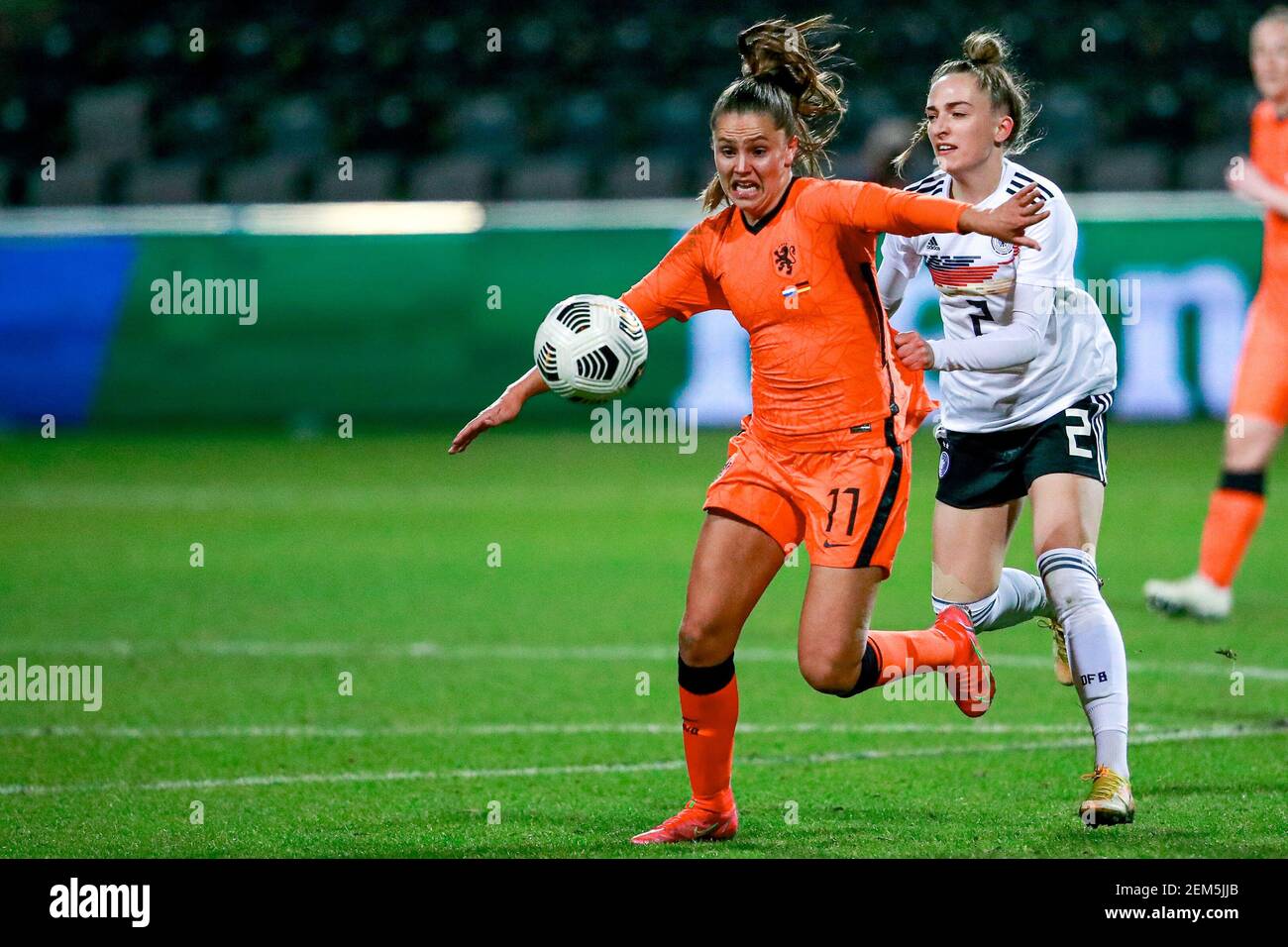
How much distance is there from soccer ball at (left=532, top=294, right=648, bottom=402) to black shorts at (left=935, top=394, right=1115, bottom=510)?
48.0 inches

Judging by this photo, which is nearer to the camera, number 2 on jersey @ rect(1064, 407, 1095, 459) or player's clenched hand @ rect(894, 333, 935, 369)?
player's clenched hand @ rect(894, 333, 935, 369)

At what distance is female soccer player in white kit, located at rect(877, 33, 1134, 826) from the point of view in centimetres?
533

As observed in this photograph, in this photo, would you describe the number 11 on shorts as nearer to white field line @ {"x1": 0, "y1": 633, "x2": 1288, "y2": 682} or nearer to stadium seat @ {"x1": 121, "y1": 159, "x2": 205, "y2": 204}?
white field line @ {"x1": 0, "y1": 633, "x2": 1288, "y2": 682}

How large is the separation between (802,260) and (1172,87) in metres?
14.5

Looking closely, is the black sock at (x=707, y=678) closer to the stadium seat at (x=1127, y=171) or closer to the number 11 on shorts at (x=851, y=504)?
the number 11 on shorts at (x=851, y=504)

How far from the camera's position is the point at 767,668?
26.6 ft

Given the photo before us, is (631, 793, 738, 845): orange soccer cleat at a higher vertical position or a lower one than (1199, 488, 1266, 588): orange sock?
lower

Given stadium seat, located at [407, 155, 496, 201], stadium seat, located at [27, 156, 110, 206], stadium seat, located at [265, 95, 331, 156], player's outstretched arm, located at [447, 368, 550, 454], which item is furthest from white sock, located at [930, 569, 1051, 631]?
stadium seat, located at [265, 95, 331, 156]

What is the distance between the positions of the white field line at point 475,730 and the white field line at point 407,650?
1.25 meters

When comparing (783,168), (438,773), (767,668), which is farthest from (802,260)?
(767,668)

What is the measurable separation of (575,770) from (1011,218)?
8.31ft

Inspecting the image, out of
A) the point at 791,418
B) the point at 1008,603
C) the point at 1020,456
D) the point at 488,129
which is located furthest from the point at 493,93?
the point at 791,418

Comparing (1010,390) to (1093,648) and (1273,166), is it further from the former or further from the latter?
(1273,166)
